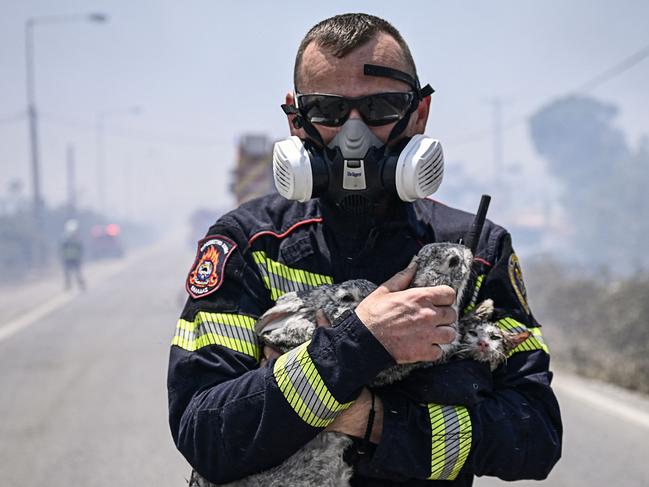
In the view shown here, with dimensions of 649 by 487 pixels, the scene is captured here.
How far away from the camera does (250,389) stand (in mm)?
1604

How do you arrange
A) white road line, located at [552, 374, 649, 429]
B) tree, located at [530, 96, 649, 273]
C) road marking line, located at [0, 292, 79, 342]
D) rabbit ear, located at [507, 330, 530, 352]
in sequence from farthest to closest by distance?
tree, located at [530, 96, 649, 273], road marking line, located at [0, 292, 79, 342], white road line, located at [552, 374, 649, 429], rabbit ear, located at [507, 330, 530, 352]

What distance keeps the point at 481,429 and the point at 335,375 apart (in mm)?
419

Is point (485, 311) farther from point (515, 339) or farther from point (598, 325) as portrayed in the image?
point (598, 325)

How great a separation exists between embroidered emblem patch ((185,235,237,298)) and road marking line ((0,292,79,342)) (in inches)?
393

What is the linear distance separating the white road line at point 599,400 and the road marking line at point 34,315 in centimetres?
842

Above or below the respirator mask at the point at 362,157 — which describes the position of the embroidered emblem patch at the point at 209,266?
below

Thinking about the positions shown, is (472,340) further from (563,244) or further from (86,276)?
(563,244)

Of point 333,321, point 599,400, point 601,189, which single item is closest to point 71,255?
point 599,400

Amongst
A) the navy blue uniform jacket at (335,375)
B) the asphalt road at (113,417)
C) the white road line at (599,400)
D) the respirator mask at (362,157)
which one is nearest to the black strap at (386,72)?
the respirator mask at (362,157)

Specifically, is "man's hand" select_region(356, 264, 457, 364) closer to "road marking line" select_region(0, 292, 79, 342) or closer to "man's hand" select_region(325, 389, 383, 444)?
"man's hand" select_region(325, 389, 383, 444)

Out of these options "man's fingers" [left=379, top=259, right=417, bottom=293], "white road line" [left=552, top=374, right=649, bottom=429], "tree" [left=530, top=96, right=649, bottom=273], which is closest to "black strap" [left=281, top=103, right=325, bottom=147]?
"man's fingers" [left=379, top=259, right=417, bottom=293]

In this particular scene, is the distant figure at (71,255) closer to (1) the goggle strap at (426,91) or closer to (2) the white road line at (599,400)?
(2) the white road line at (599,400)

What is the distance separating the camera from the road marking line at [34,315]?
11422mm

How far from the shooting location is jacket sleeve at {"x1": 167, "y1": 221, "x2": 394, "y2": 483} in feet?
5.12
